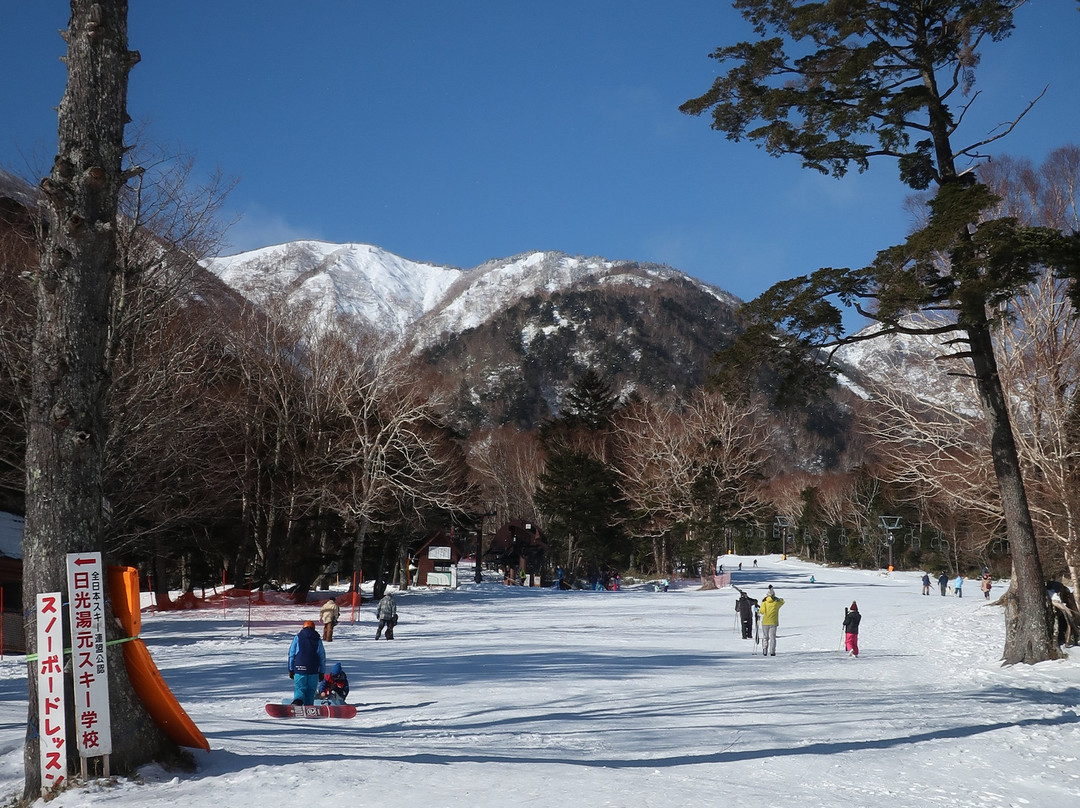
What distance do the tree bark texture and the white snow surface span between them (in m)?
0.71

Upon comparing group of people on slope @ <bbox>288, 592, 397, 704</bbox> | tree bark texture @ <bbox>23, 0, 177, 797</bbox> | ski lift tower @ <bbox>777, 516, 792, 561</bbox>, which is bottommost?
ski lift tower @ <bbox>777, 516, 792, 561</bbox>

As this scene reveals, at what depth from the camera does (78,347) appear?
249 inches

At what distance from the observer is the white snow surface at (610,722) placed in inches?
244

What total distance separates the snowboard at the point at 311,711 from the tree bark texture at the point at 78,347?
177 inches

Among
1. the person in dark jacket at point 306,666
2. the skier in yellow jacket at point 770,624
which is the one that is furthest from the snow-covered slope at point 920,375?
the person in dark jacket at point 306,666

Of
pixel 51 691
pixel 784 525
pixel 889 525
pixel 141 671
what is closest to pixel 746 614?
pixel 141 671

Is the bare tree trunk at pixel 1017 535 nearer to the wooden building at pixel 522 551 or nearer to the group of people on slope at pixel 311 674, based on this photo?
the group of people on slope at pixel 311 674

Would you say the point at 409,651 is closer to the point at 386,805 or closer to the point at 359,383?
the point at 386,805

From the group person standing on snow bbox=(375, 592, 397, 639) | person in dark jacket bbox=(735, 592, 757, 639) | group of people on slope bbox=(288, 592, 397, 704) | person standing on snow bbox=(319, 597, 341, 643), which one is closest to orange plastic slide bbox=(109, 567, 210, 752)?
group of people on slope bbox=(288, 592, 397, 704)

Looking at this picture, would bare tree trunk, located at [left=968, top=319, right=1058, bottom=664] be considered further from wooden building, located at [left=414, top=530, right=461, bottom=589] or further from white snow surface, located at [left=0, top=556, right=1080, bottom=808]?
wooden building, located at [left=414, top=530, right=461, bottom=589]

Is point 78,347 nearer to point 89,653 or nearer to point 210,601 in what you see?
point 89,653

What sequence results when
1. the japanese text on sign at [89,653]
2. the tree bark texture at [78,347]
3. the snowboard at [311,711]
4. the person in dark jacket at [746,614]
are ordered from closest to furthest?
the japanese text on sign at [89,653]
the tree bark texture at [78,347]
the snowboard at [311,711]
the person in dark jacket at [746,614]

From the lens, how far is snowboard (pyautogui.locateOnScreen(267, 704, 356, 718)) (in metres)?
10.7

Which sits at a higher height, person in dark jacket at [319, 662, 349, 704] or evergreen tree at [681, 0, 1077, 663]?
evergreen tree at [681, 0, 1077, 663]
